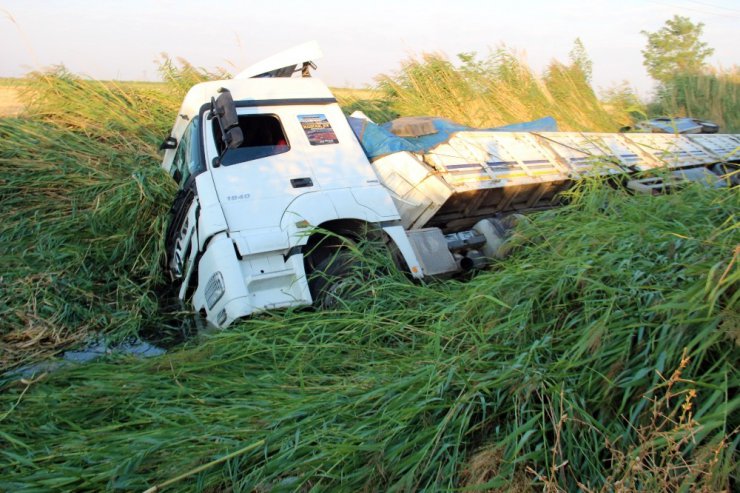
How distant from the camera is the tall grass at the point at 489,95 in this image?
1128 cm

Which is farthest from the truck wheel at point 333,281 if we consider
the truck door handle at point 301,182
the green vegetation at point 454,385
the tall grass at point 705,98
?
the tall grass at point 705,98

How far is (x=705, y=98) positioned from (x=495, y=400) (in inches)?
652

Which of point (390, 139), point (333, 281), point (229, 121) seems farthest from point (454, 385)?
point (390, 139)

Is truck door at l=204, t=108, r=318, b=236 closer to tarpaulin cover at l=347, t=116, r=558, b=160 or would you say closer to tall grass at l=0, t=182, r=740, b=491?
tarpaulin cover at l=347, t=116, r=558, b=160

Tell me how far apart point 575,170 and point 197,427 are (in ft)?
17.8

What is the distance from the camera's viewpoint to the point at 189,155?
5953 millimetres

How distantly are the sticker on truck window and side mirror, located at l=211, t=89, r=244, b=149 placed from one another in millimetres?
996

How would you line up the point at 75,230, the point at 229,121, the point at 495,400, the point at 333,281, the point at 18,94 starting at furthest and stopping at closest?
1. the point at 18,94
2. the point at 75,230
3. the point at 333,281
4. the point at 229,121
5. the point at 495,400

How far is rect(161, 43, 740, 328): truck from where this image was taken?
5137mm

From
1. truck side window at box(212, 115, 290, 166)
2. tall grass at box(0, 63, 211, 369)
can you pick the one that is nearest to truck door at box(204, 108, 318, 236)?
truck side window at box(212, 115, 290, 166)

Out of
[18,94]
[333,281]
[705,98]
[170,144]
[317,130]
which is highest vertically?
[18,94]

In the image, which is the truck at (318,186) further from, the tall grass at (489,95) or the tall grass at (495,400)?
the tall grass at (489,95)

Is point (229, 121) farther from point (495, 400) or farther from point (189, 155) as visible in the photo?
point (495, 400)

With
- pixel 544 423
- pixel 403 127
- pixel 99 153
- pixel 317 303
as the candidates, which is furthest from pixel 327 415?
pixel 99 153
